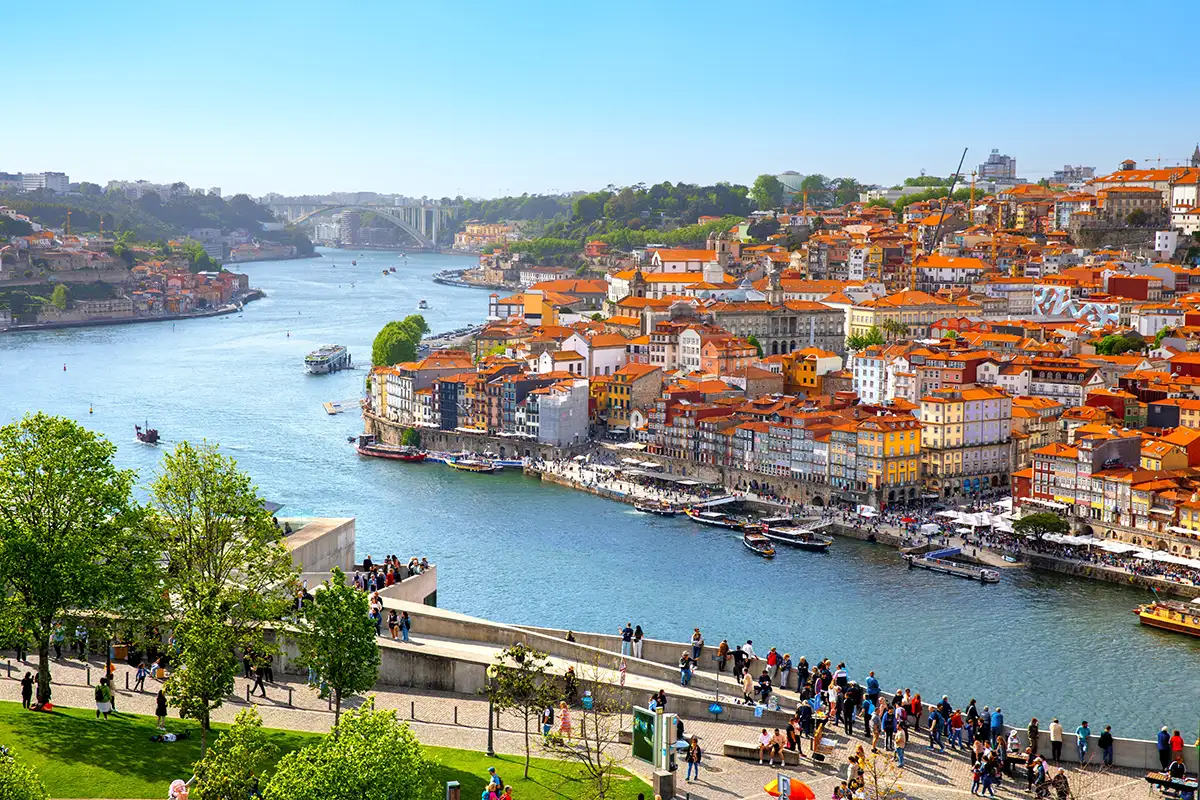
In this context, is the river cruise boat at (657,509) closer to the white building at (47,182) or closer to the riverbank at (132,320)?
the riverbank at (132,320)

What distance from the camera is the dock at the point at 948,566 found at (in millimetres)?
20250

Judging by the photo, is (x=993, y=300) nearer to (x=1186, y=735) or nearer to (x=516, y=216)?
(x=1186, y=735)

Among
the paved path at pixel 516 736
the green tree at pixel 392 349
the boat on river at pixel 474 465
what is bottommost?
the boat on river at pixel 474 465

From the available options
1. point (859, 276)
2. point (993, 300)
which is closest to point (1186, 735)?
point (993, 300)

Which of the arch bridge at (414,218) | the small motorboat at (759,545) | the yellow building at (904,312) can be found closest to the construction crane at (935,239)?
the yellow building at (904,312)

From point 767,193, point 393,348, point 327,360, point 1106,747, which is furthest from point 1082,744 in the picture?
point 767,193

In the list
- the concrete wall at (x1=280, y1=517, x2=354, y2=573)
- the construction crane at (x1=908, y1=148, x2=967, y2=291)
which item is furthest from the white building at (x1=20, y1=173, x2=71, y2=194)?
the concrete wall at (x1=280, y1=517, x2=354, y2=573)

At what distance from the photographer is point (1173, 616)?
58.0 feet

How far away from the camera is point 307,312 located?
60438 millimetres

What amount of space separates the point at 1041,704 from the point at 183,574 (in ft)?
27.8

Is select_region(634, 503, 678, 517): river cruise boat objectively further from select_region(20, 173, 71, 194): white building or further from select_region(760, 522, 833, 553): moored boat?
select_region(20, 173, 71, 194): white building

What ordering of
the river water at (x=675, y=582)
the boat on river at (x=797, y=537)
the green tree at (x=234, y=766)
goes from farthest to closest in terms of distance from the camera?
1. the boat on river at (x=797, y=537)
2. the river water at (x=675, y=582)
3. the green tree at (x=234, y=766)

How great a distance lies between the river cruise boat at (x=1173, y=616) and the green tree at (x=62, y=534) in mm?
12137

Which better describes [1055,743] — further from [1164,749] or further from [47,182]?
[47,182]
